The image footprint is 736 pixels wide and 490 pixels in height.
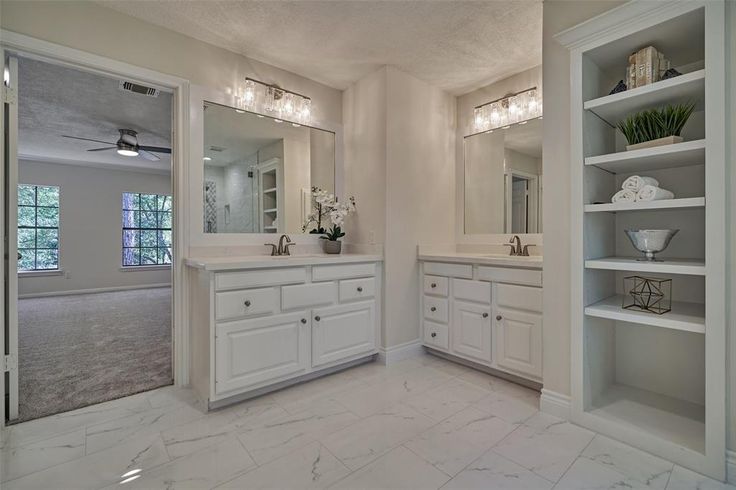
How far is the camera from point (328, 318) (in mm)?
2598

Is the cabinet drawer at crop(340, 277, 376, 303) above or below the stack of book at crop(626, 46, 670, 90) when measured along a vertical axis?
below

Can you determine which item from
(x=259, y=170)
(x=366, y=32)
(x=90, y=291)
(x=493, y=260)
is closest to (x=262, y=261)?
(x=259, y=170)

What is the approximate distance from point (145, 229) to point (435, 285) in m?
6.90

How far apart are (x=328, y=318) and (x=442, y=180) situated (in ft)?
5.72

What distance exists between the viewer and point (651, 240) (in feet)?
5.64

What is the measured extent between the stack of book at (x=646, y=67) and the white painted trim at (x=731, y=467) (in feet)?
5.61

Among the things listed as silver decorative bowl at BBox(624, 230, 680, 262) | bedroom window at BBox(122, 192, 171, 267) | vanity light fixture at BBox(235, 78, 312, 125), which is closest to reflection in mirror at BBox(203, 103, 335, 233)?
vanity light fixture at BBox(235, 78, 312, 125)

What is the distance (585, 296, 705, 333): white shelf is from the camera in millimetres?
1563

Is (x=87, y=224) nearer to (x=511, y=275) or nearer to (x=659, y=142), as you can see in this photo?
(x=511, y=275)

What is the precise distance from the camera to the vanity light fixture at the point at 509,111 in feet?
9.55

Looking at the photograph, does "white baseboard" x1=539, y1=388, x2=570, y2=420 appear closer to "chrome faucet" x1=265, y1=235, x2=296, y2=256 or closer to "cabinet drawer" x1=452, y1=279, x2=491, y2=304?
"cabinet drawer" x1=452, y1=279, x2=491, y2=304

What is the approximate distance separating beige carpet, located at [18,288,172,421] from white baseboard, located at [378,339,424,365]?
163 centimetres

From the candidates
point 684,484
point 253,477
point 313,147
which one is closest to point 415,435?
point 253,477

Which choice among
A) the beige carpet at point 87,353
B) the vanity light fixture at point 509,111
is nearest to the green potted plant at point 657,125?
the vanity light fixture at point 509,111
